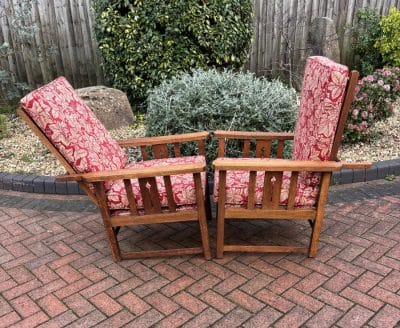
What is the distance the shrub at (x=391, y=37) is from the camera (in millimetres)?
6141

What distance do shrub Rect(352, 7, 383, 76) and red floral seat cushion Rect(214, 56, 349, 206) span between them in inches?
173

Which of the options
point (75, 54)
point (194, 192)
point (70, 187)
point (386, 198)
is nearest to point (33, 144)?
point (70, 187)

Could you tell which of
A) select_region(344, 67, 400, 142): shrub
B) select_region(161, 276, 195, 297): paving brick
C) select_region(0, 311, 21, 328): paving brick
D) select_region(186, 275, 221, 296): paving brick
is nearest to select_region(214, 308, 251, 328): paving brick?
select_region(186, 275, 221, 296): paving brick

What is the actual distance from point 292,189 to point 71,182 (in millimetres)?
2109

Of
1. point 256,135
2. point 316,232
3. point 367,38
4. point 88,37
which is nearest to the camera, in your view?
point 316,232

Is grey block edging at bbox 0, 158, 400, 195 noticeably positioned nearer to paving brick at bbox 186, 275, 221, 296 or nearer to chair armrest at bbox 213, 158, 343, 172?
chair armrest at bbox 213, 158, 343, 172

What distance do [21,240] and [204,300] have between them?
1.53 meters

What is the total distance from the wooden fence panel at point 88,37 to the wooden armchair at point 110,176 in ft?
11.6

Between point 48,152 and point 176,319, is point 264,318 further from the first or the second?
point 48,152

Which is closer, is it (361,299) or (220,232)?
(361,299)

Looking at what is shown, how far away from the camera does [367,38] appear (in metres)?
6.55

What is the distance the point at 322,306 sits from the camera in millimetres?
2252

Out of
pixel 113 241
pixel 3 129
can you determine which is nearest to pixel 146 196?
pixel 113 241

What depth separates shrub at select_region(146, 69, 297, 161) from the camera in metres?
3.65
